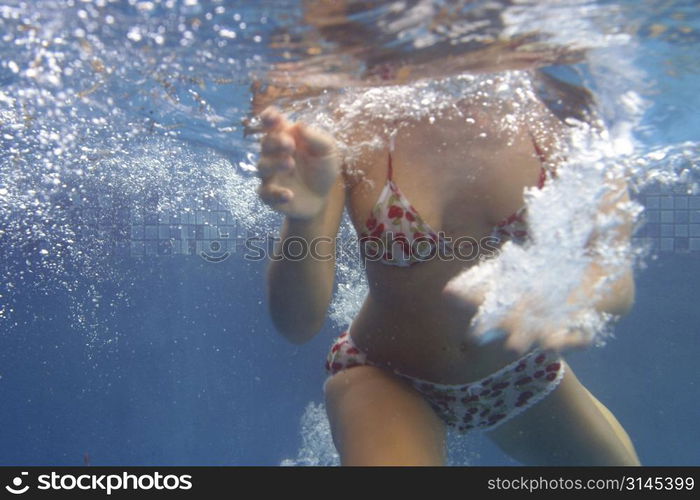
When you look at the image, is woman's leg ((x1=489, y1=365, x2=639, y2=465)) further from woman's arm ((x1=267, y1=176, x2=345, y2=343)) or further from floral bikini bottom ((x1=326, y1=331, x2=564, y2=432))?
woman's arm ((x1=267, y1=176, x2=345, y2=343))

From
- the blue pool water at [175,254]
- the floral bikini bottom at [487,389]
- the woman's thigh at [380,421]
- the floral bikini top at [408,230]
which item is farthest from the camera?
the blue pool water at [175,254]

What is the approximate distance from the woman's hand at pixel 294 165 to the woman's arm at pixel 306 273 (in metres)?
0.22

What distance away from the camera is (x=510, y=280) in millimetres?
2332

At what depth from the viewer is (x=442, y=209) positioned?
254 centimetres

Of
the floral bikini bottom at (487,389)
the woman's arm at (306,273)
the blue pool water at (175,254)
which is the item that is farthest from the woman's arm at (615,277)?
the blue pool water at (175,254)

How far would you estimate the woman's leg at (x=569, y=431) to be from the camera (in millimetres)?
3016

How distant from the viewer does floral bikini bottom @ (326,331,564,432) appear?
276cm

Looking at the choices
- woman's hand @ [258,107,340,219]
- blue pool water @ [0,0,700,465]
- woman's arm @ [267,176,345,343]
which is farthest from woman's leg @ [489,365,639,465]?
blue pool water @ [0,0,700,465]

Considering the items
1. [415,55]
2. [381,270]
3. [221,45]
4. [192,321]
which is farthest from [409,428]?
[192,321]

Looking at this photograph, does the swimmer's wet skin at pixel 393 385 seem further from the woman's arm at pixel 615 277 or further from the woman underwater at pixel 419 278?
the woman's arm at pixel 615 277

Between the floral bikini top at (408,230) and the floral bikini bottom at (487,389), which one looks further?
the floral bikini bottom at (487,389)

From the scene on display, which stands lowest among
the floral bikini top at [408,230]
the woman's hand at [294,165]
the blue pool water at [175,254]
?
the blue pool water at [175,254]

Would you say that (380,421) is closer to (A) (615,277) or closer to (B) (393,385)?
(B) (393,385)
